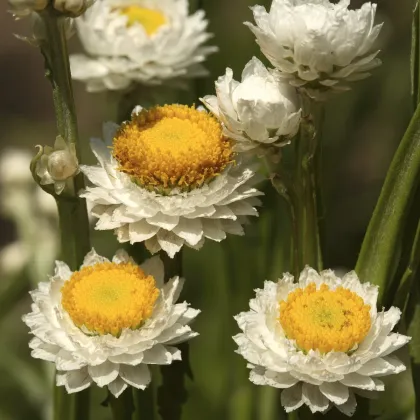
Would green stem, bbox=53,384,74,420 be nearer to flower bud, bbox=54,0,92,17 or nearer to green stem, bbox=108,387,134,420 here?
green stem, bbox=108,387,134,420

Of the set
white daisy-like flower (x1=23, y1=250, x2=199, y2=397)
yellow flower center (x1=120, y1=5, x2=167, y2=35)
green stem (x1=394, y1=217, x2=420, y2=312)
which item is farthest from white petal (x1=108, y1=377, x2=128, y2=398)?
yellow flower center (x1=120, y1=5, x2=167, y2=35)

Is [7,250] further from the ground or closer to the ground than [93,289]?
closer to the ground

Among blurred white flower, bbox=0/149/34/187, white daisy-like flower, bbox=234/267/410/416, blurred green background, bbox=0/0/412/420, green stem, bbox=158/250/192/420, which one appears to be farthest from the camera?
blurred white flower, bbox=0/149/34/187

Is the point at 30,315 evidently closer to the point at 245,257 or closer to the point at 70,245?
the point at 70,245

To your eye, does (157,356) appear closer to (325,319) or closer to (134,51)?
(325,319)

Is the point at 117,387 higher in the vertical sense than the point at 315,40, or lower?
lower

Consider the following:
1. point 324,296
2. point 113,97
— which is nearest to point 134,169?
point 324,296

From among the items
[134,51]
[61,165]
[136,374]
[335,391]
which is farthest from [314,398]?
[134,51]

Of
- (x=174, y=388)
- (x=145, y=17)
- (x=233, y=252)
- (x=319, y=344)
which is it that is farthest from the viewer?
(x=145, y=17)
